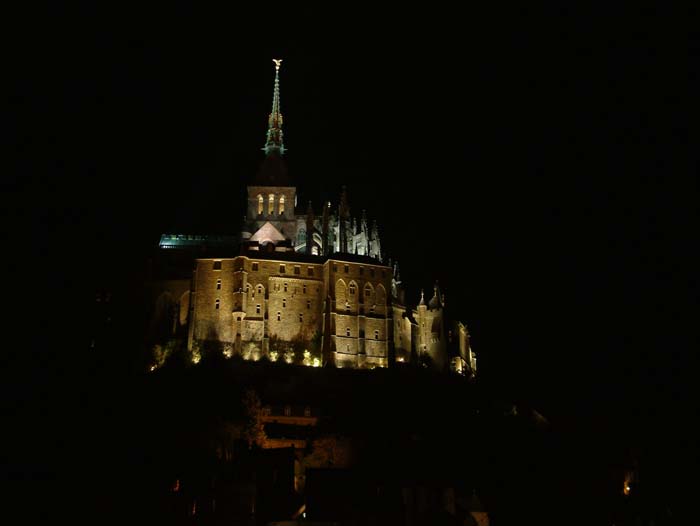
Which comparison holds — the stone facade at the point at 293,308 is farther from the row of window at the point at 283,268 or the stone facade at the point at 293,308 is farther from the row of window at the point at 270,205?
the row of window at the point at 270,205

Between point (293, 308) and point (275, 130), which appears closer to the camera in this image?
point (293, 308)

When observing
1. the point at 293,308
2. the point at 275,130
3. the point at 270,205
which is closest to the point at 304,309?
the point at 293,308

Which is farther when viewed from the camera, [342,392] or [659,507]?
[342,392]

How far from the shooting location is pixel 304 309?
73.4 meters

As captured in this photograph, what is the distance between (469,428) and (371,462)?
12.4 metres

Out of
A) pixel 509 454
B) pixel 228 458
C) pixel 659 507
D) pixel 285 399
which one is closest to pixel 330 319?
pixel 285 399

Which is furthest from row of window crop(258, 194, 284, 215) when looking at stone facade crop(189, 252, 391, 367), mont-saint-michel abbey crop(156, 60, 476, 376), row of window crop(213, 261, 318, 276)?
row of window crop(213, 261, 318, 276)

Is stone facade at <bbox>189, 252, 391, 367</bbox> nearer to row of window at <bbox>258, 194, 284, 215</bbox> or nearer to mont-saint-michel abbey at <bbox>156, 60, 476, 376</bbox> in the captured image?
mont-saint-michel abbey at <bbox>156, 60, 476, 376</bbox>

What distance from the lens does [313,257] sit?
3007 inches

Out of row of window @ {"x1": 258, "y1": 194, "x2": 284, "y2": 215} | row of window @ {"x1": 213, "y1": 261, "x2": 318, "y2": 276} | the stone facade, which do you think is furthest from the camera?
row of window @ {"x1": 258, "y1": 194, "x2": 284, "y2": 215}

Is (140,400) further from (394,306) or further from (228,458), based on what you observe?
(394,306)

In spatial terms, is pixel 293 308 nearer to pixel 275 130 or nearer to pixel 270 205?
pixel 270 205

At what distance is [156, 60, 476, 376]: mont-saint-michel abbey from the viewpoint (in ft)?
232

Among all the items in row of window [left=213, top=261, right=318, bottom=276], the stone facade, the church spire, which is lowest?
the stone facade
